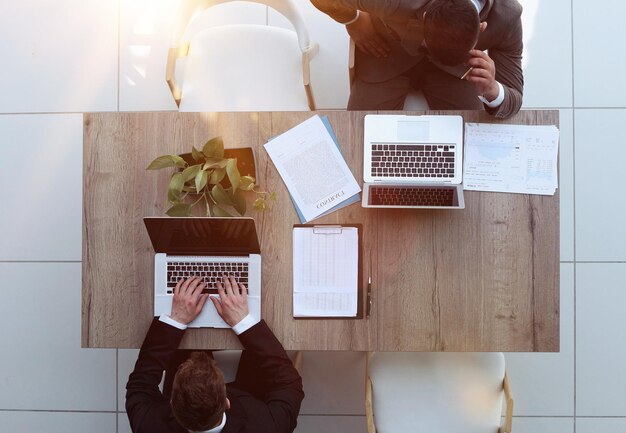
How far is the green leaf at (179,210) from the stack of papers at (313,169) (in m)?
0.33

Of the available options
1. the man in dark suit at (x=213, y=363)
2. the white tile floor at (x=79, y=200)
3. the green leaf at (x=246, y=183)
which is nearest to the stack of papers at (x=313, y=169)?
the green leaf at (x=246, y=183)

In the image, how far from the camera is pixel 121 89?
2639 mm

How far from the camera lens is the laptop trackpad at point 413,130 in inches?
70.4

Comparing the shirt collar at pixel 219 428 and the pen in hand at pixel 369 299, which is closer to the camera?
the shirt collar at pixel 219 428

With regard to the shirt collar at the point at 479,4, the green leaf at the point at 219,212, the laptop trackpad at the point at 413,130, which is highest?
the shirt collar at the point at 479,4

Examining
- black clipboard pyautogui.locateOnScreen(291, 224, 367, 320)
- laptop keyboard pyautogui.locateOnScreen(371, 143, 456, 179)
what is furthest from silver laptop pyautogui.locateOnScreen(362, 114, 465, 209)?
black clipboard pyautogui.locateOnScreen(291, 224, 367, 320)

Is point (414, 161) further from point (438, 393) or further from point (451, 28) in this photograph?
point (438, 393)

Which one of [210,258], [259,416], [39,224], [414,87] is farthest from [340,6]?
[39,224]

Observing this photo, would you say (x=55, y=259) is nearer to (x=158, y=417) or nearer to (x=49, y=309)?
(x=49, y=309)

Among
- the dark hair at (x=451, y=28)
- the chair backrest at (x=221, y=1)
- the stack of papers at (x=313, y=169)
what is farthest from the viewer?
the chair backrest at (x=221, y=1)

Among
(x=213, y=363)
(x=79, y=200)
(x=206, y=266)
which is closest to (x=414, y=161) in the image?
(x=206, y=266)

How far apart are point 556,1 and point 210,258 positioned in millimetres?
2001

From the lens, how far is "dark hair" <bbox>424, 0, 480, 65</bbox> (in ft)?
5.30

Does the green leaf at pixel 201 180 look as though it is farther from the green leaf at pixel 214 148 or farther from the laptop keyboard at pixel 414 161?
the laptop keyboard at pixel 414 161
